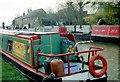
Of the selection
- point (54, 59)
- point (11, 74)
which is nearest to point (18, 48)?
point (11, 74)

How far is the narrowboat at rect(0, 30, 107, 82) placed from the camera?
5543 millimetres

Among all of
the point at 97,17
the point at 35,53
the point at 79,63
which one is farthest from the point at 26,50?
the point at 97,17

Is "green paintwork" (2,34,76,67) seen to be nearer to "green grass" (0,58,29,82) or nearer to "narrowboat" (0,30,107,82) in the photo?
"narrowboat" (0,30,107,82)

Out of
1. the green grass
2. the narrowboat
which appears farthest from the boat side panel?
the green grass

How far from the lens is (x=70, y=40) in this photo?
7828 mm

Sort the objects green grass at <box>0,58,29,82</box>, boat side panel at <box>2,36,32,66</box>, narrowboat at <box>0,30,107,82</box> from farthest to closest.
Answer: boat side panel at <box>2,36,32,66</box>
green grass at <box>0,58,29,82</box>
narrowboat at <box>0,30,107,82</box>

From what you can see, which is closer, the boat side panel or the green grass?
the green grass

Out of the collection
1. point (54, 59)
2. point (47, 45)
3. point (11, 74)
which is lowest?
point (11, 74)

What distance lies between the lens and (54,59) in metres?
5.88

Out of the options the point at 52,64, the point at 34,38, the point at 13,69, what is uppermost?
the point at 34,38

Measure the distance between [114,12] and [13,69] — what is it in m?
17.0

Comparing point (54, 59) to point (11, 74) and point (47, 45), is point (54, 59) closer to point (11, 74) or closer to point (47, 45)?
point (47, 45)

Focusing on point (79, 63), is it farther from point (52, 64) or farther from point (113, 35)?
point (113, 35)

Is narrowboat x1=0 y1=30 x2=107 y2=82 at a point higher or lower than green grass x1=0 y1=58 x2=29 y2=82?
higher
